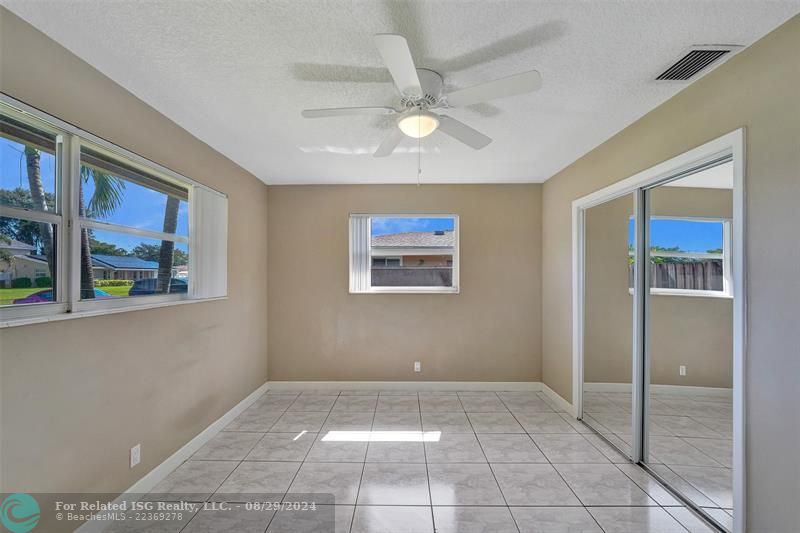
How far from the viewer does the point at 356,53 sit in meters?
1.76

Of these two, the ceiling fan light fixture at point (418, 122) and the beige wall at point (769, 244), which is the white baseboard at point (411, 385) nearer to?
the beige wall at point (769, 244)

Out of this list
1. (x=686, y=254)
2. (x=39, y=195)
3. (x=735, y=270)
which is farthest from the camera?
(x=686, y=254)

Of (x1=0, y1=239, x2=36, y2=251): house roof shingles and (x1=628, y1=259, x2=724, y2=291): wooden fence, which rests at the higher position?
(x1=0, y1=239, x2=36, y2=251): house roof shingles

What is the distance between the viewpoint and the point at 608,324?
121 inches

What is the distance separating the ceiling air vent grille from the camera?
5.64 feet

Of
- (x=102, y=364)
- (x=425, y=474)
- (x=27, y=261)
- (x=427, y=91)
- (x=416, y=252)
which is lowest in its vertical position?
(x=425, y=474)

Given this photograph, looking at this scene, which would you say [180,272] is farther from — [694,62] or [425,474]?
[694,62]

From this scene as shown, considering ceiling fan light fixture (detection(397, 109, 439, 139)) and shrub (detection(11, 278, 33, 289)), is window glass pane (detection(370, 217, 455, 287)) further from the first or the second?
shrub (detection(11, 278, 33, 289))

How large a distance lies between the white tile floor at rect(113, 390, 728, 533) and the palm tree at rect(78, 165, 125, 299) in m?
1.42

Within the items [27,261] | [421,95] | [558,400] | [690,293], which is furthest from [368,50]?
[558,400]

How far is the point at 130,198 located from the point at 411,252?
2.94m

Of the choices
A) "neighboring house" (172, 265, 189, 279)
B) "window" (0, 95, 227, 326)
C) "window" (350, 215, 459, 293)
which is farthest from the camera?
"window" (350, 215, 459, 293)

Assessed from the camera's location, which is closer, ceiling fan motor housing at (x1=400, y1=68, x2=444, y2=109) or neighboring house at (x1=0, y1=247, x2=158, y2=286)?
neighboring house at (x1=0, y1=247, x2=158, y2=286)

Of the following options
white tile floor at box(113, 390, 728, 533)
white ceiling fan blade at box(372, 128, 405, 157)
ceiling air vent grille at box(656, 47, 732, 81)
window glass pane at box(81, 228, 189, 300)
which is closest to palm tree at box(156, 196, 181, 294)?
window glass pane at box(81, 228, 189, 300)
